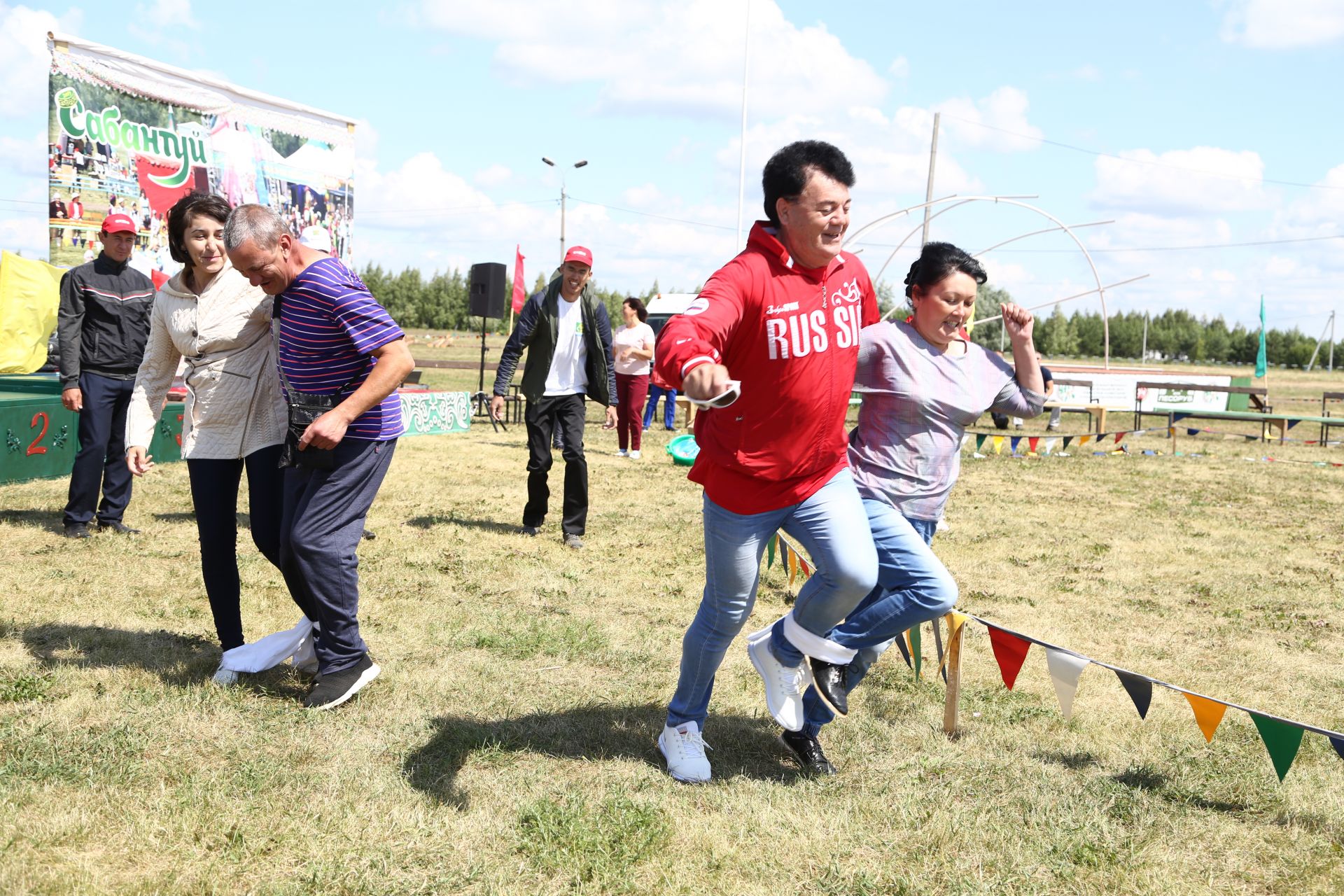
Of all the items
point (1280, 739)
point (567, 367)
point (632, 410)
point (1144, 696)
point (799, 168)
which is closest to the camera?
point (799, 168)

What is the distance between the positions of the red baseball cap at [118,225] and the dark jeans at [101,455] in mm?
825

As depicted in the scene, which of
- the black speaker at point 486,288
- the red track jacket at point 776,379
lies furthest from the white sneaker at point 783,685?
the black speaker at point 486,288

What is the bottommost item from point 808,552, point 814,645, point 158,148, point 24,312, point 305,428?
point 814,645

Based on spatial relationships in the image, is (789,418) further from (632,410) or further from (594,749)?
(632,410)

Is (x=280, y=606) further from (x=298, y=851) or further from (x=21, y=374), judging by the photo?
(x=21, y=374)

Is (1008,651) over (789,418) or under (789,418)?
under

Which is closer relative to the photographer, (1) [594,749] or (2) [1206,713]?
(2) [1206,713]

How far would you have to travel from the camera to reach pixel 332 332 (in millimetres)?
3807

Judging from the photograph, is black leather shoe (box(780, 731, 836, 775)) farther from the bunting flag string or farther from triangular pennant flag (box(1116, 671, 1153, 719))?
triangular pennant flag (box(1116, 671, 1153, 719))

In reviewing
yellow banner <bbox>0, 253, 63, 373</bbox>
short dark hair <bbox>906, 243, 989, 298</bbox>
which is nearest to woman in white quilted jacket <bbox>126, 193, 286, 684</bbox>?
short dark hair <bbox>906, 243, 989, 298</bbox>

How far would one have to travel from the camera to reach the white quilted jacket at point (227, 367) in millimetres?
4160

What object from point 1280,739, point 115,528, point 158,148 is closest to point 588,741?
point 1280,739

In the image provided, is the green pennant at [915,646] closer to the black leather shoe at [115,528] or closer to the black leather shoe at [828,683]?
the black leather shoe at [828,683]

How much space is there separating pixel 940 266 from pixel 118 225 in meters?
5.59
